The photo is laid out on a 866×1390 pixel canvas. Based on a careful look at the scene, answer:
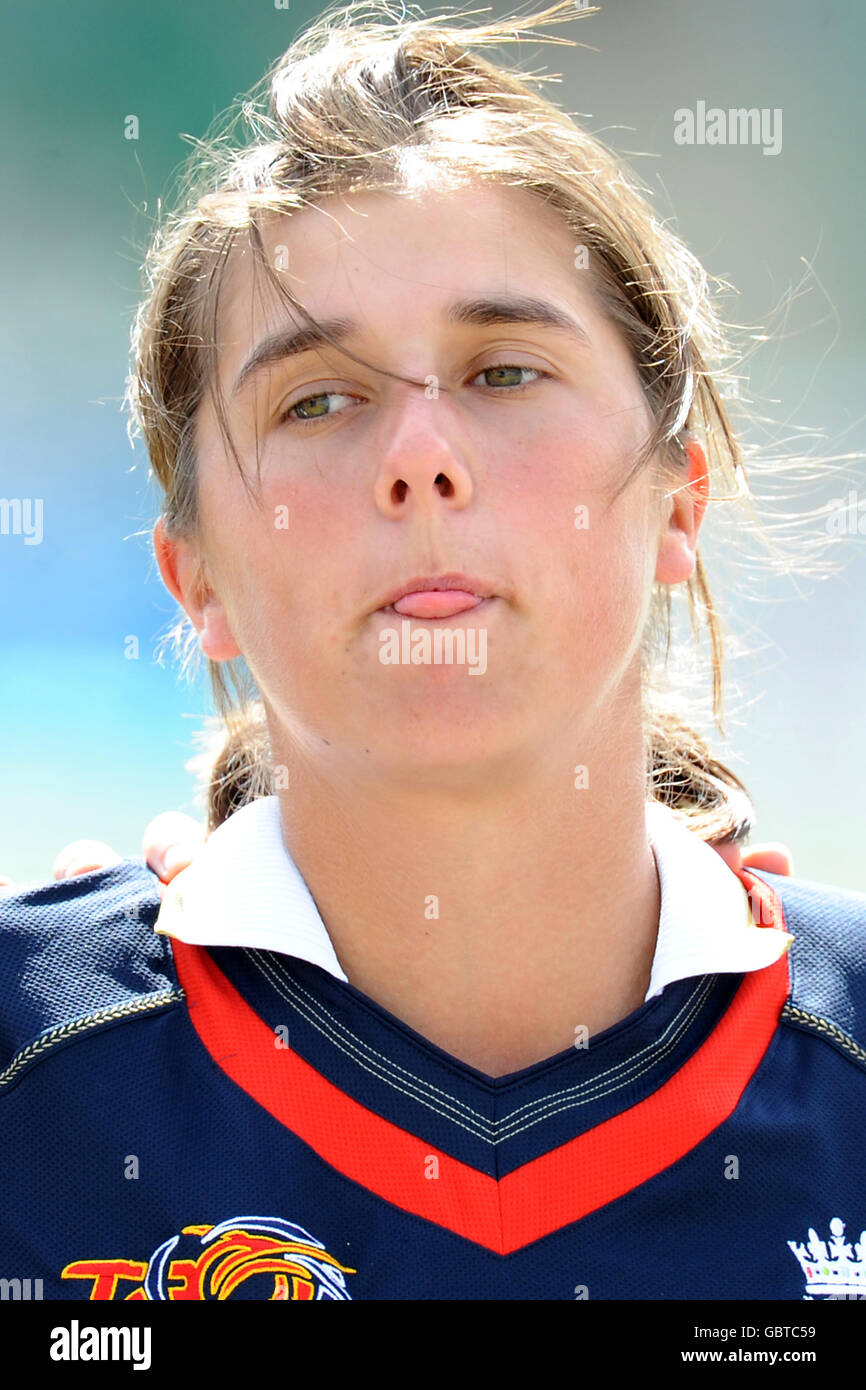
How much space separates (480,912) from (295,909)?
15cm

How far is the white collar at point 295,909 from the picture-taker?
3.25 feet

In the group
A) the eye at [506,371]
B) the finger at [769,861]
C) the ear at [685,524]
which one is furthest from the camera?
the finger at [769,861]

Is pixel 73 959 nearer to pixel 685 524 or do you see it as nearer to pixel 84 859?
pixel 84 859

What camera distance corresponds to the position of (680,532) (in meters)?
1.16

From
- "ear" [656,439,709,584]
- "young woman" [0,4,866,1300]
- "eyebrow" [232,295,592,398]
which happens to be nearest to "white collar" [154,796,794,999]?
"young woman" [0,4,866,1300]

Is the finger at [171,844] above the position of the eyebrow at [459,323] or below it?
below

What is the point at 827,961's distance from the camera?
43.7 inches

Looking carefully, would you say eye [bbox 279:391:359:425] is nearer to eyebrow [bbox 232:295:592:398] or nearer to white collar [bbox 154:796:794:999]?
eyebrow [bbox 232:295:592:398]

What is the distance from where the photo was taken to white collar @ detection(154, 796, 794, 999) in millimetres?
989

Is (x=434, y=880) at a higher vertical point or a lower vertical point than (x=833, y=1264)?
higher

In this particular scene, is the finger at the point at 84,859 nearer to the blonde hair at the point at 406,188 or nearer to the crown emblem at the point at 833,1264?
the blonde hair at the point at 406,188

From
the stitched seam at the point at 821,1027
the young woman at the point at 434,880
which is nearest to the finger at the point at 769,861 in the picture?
the young woman at the point at 434,880

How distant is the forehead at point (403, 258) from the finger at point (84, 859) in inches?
20.0

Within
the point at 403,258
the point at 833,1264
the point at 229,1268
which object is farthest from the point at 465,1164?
the point at 403,258
